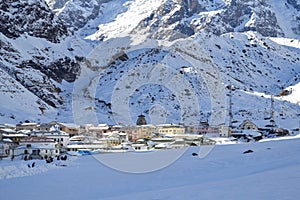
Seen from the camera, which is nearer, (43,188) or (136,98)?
(43,188)

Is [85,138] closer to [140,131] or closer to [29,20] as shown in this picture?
[140,131]

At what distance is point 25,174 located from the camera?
926 inches

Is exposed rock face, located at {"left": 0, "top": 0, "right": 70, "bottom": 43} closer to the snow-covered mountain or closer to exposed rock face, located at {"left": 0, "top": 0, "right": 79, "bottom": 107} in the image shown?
exposed rock face, located at {"left": 0, "top": 0, "right": 79, "bottom": 107}

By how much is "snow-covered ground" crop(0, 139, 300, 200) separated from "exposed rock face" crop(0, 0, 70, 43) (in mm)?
124804

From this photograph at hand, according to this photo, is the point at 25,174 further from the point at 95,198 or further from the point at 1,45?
the point at 1,45

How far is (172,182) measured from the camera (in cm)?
1850

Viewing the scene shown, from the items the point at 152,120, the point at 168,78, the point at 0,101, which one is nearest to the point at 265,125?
the point at 152,120

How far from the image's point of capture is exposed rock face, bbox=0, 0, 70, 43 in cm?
14212

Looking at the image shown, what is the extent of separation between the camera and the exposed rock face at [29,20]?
5595 inches

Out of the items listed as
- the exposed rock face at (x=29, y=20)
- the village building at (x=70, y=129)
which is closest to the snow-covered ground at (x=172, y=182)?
the village building at (x=70, y=129)

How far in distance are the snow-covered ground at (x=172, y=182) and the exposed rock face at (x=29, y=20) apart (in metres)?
125

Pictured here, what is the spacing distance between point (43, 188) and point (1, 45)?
11052cm

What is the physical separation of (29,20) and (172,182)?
5827 inches

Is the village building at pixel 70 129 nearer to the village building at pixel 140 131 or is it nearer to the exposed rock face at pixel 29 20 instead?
the village building at pixel 140 131
